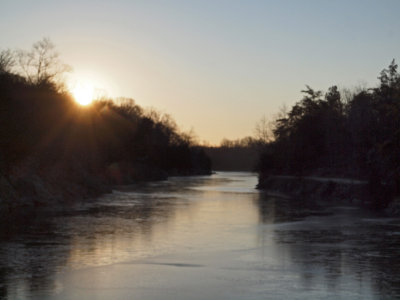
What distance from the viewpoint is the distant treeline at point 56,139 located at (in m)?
41.5

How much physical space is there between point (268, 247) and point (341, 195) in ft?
106

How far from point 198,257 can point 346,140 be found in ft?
174

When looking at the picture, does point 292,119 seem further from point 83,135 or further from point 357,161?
point 83,135

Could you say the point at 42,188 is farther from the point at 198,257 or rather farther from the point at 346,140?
the point at 346,140

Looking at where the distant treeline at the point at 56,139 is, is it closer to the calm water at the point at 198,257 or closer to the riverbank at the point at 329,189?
the calm water at the point at 198,257

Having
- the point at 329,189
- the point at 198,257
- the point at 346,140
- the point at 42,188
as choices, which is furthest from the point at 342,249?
the point at 346,140

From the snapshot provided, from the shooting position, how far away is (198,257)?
20078 mm

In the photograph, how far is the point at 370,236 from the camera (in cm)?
2634

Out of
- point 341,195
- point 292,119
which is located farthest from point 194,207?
point 292,119

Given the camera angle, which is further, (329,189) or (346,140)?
(346,140)

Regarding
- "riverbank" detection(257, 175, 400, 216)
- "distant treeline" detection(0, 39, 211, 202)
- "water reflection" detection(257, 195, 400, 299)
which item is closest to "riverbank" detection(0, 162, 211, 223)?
"distant treeline" detection(0, 39, 211, 202)

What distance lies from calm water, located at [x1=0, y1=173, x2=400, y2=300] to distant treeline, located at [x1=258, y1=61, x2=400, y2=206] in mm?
11568

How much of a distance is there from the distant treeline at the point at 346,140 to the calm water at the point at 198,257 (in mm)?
11568

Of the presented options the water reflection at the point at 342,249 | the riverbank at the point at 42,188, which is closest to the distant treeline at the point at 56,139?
the riverbank at the point at 42,188
